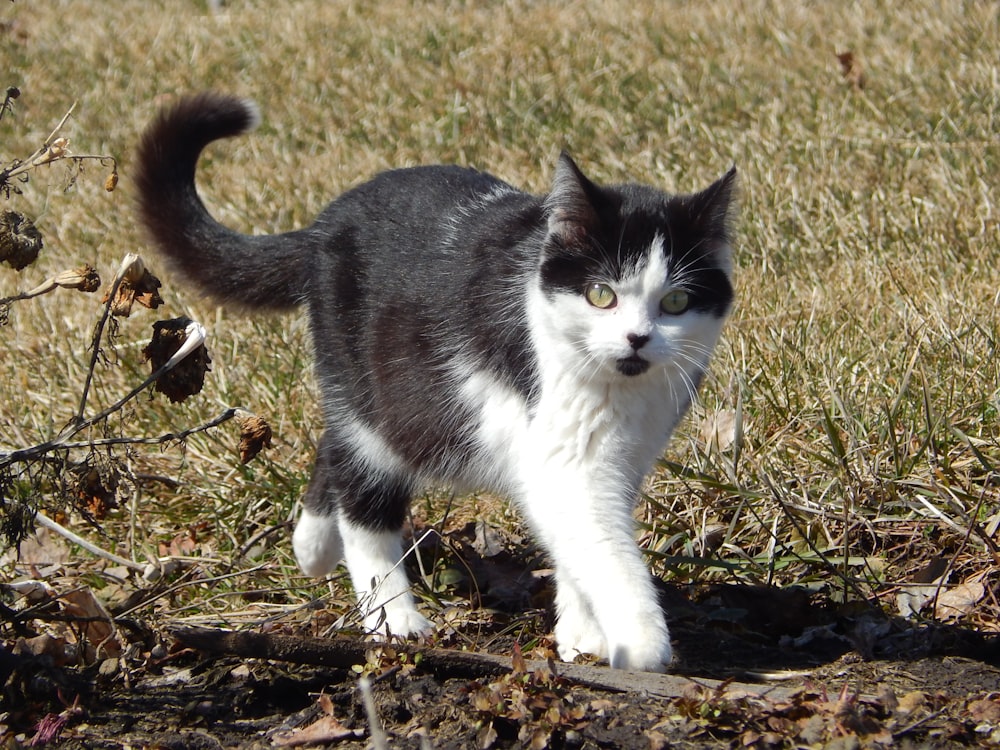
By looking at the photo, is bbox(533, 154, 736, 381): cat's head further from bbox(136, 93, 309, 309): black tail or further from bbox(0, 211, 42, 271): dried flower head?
bbox(0, 211, 42, 271): dried flower head

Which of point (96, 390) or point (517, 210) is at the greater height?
point (517, 210)

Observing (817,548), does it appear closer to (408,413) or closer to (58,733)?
(408,413)

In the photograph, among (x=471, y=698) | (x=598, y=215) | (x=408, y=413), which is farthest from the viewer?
(x=408, y=413)

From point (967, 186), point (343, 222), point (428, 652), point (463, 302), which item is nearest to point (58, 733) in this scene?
point (428, 652)

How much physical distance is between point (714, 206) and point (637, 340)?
1.41ft

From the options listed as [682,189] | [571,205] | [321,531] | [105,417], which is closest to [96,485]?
[105,417]

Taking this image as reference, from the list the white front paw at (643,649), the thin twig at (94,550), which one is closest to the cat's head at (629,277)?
the white front paw at (643,649)

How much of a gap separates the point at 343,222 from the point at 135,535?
1179 mm

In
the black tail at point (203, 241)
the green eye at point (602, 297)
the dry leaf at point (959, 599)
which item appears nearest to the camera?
the green eye at point (602, 297)

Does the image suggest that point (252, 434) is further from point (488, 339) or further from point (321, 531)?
point (321, 531)

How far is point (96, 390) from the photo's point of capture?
4098 mm

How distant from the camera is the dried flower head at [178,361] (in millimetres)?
2227

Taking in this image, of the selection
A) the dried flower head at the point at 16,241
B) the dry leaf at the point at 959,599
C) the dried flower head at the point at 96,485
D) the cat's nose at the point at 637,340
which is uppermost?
the dried flower head at the point at 16,241

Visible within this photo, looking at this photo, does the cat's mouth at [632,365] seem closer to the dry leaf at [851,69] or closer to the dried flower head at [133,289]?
the dried flower head at [133,289]
